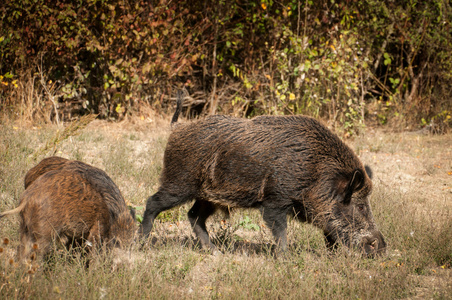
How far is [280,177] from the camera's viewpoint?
4582 mm

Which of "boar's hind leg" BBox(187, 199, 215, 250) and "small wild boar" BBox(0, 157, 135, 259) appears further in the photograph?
"boar's hind leg" BBox(187, 199, 215, 250)

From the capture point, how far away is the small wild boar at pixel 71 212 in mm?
3451

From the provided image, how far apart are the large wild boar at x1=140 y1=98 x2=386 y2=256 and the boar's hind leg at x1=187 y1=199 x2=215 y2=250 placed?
438mm

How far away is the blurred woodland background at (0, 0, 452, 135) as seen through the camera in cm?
869

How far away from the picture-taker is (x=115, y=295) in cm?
332

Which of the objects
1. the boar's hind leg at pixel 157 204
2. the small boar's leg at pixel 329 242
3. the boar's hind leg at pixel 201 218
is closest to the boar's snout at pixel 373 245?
the small boar's leg at pixel 329 242

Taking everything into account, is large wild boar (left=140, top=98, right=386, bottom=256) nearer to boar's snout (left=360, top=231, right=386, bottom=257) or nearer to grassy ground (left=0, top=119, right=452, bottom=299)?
boar's snout (left=360, top=231, right=386, bottom=257)

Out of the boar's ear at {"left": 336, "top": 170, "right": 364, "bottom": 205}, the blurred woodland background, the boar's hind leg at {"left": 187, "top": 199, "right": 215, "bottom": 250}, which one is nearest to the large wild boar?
the boar's ear at {"left": 336, "top": 170, "right": 364, "bottom": 205}

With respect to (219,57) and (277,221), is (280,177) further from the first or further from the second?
(219,57)

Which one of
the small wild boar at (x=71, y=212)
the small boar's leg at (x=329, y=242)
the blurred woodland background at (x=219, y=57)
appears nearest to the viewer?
the small wild boar at (x=71, y=212)

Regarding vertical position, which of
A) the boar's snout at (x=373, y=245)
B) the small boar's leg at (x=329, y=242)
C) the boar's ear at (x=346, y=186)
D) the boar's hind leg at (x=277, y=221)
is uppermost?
the boar's ear at (x=346, y=186)

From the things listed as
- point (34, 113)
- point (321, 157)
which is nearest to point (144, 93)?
point (34, 113)

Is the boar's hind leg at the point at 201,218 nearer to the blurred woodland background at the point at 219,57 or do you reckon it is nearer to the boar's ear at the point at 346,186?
the boar's ear at the point at 346,186

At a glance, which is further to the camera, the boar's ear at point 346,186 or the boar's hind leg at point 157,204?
the boar's hind leg at point 157,204
